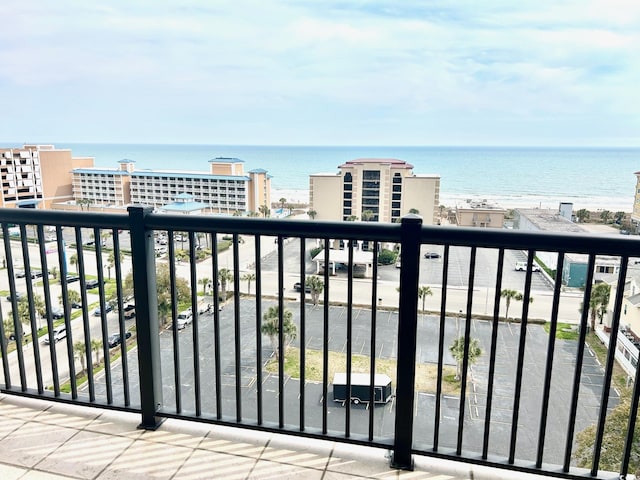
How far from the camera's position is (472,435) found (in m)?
11.3

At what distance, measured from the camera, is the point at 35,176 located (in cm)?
3562

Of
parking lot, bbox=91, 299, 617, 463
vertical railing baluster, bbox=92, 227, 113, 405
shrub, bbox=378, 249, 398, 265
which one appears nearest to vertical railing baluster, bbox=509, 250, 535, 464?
shrub, bbox=378, 249, 398, 265

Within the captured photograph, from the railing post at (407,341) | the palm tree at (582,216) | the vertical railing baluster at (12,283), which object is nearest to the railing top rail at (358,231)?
the railing post at (407,341)

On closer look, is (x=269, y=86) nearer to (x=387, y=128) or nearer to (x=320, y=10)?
(x=387, y=128)

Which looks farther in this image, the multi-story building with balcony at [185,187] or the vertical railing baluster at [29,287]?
the multi-story building with balcony at [185,187]

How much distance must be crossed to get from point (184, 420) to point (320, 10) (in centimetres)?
850

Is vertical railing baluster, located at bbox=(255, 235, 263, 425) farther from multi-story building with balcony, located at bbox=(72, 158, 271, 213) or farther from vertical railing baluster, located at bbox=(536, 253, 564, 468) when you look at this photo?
multi-story building with balcony, located at bbox=(72, 158, 271, 213)

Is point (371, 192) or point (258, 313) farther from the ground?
point (258, 313)

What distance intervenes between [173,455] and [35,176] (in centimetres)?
4135

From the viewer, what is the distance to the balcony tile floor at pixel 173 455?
63.2 inches

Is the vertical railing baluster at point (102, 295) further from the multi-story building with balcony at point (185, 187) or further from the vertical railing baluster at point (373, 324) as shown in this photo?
the multi-story building with balcony at point (185, 187)

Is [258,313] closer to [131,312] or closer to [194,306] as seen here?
[194,306]

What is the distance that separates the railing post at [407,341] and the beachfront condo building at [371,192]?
2335 cm

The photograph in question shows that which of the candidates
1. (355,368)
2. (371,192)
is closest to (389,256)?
(355,368)
